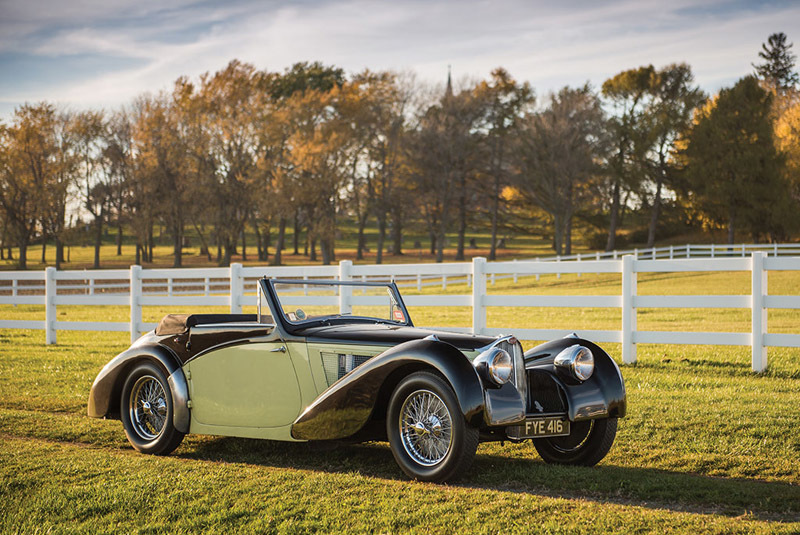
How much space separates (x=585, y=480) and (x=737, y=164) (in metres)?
53.0

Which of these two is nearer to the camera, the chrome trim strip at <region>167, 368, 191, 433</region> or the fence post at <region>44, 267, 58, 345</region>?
the chrome trim strip at <region>167, 368, 191, 433</region>

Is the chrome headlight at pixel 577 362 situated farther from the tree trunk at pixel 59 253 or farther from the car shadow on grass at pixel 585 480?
the tree trunk at pixel 59 253

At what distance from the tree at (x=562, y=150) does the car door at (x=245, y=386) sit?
1911 inches

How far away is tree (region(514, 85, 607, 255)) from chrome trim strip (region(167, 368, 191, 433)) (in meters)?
48.5

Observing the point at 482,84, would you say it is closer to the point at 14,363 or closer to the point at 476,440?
the point at 14,363

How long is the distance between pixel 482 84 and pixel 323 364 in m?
56.7

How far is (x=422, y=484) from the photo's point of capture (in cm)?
584

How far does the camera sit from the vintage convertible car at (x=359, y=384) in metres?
5.83

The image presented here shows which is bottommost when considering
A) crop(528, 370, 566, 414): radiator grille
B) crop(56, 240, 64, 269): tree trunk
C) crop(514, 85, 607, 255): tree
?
crop(528, 370, 566, 414): radiator grille

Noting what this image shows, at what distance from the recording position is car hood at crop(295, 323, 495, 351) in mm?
6270

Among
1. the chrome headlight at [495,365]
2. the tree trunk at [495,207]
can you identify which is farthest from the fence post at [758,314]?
the tree trunk at [495,207]

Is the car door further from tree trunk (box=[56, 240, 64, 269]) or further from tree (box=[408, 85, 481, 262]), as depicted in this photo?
tree trunk (box=[56, 240, 64, 269])

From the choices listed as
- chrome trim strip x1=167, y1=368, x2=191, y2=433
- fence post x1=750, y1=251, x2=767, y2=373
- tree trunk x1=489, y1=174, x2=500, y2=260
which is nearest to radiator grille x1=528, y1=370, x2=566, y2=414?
chrome trim strip x1=167, y1=368, x2=191, y2=433

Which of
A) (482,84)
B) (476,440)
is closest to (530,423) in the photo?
(476,440)
